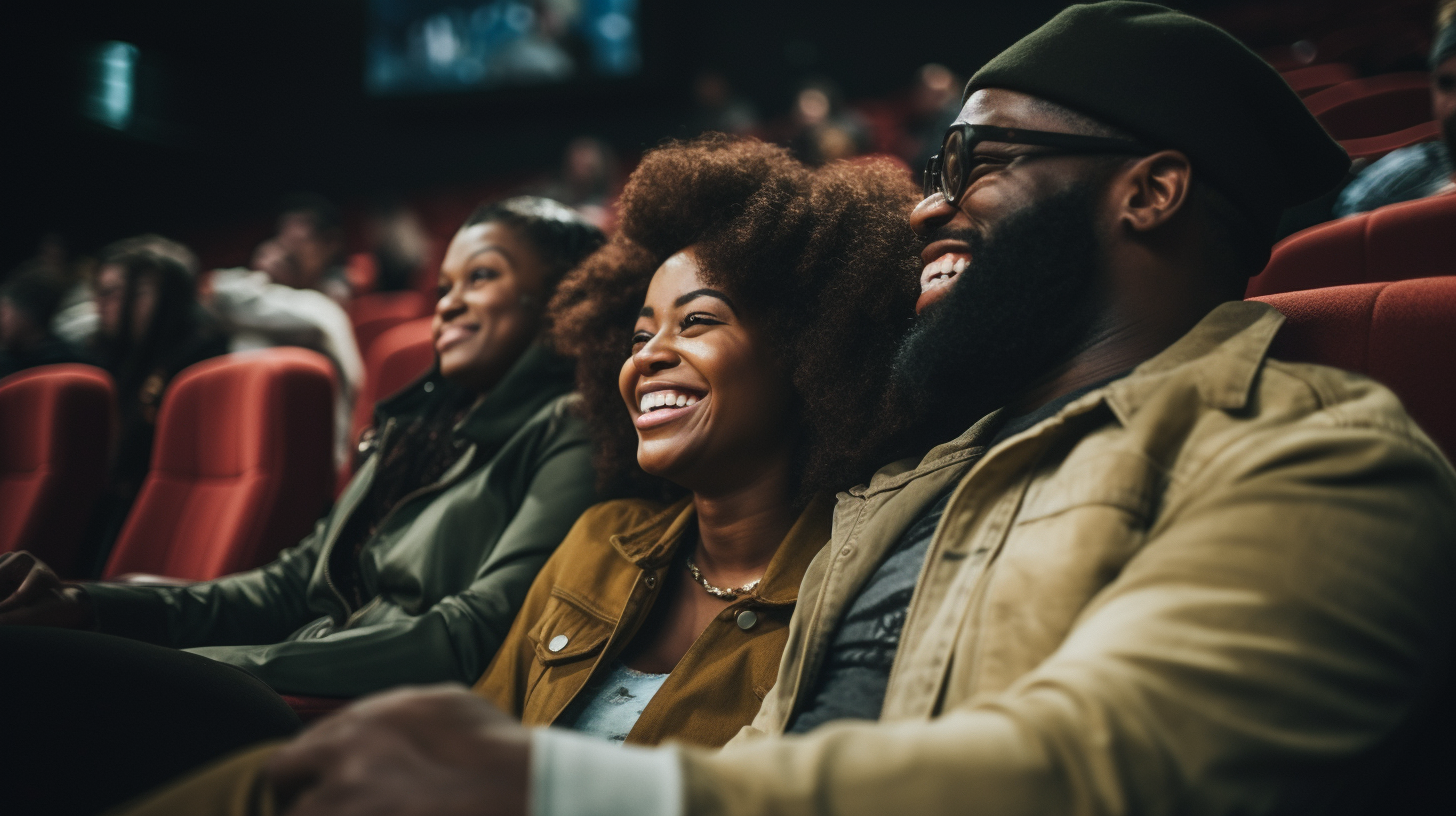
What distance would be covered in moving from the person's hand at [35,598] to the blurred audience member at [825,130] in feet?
12.8

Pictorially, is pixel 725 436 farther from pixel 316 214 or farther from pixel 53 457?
pixel 316 214

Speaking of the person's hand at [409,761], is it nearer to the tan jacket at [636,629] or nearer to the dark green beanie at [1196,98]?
the tan jacket at [636,629]

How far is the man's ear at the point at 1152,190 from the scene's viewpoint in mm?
1183

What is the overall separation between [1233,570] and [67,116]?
10494 millimetres

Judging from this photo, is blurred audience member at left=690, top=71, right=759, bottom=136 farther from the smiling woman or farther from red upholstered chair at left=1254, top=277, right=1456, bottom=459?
red upholstered chair at left=1254, top=277, right=1456, bottom=459

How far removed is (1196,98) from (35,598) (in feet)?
6.11

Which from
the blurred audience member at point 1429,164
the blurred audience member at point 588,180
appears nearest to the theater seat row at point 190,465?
the blurred audience member at point 1429,164

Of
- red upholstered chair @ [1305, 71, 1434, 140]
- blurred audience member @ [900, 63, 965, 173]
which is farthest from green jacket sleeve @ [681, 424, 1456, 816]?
blurred audience member @ [900, 63, 965, 173]

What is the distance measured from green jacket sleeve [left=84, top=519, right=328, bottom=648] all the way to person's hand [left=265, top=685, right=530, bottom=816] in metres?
1.28

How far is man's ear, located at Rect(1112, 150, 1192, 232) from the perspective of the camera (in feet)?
3.88

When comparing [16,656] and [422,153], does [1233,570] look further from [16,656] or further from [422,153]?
[422,153]

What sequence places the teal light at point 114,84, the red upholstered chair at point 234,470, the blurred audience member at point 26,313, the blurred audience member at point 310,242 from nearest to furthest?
the red upholstered chair at point 234,470 → the blurred audience member at point 26,313 → the blurred audience member at point 310,242 → the teal light at point 114,84

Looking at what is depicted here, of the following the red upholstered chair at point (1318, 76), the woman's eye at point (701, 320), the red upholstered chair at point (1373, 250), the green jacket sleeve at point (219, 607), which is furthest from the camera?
the red upholstered chair at point (1318, 76)

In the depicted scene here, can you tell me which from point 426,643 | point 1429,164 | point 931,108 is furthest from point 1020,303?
point 931,108
